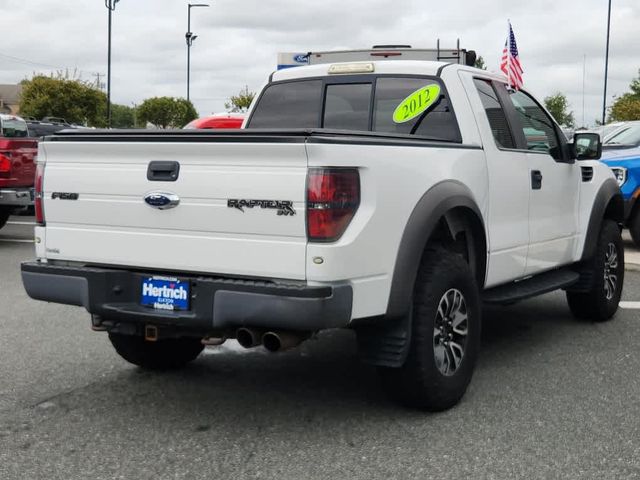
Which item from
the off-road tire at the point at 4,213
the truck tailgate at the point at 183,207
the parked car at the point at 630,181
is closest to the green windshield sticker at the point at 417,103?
the truck tailgate at the point at 183,207

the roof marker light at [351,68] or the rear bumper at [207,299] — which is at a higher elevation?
the roof marker light at [351,68]

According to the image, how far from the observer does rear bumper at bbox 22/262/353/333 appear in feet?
12.4

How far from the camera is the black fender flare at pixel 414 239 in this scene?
4.13 m

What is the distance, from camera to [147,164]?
166 inches

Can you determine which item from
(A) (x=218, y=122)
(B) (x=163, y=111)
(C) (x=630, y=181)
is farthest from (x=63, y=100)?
(C) (x=630, y=181)

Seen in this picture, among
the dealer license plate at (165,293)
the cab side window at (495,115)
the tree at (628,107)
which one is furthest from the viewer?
the tree at (628,107)

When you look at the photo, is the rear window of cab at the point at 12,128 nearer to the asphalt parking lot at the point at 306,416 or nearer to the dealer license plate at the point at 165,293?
the asphalt parking lot at the point at 306,416

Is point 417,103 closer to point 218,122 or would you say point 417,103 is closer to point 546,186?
point 546,186

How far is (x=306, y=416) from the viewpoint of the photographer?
4.55m

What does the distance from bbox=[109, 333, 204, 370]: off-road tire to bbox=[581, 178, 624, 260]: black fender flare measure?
10.0ft

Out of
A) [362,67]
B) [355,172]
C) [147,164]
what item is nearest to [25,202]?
[362,67]

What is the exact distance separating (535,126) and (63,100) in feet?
196

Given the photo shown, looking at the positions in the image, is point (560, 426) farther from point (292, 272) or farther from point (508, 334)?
point (508, 334)

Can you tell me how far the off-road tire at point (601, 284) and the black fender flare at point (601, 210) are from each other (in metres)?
0.10
